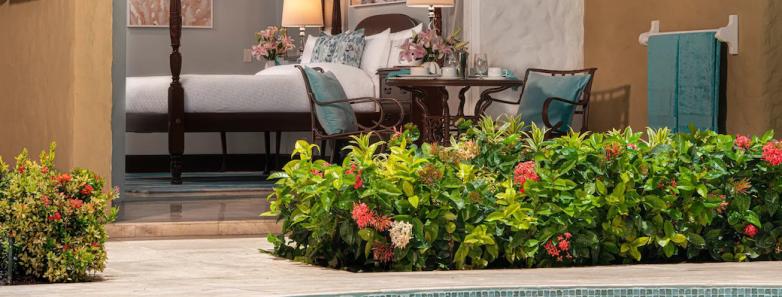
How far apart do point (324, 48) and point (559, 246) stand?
18.3 feet

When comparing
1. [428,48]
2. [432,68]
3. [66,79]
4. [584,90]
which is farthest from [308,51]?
[66,79]

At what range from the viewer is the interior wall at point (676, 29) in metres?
6.98

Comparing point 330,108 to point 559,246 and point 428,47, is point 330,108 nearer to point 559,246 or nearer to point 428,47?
point 428,47

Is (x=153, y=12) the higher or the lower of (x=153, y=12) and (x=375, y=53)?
the higher

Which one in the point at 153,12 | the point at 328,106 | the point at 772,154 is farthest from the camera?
the point at 153,12

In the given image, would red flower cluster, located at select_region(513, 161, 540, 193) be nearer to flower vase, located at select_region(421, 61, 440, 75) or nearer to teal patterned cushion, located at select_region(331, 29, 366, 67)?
flower vase, located at select_region(421, 61, 440, 75)

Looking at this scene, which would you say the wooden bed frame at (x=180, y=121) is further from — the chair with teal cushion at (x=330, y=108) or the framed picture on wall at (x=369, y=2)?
the framed picture on wall at (x=369, y=2)

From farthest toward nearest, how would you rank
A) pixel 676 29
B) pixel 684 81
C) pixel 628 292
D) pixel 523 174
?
→ pixel 676 29, pixel 684 81, pixel 523 174, pixel 628 292

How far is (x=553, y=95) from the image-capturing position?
8.34 m

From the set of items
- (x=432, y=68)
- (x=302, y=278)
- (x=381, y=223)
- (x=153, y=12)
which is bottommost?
(x=302, y=278)

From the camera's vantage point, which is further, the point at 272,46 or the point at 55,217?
the point at 272,46

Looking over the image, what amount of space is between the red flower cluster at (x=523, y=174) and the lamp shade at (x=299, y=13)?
20.7 ft

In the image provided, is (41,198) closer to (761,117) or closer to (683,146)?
(683,146)

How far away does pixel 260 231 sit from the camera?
620 cm
